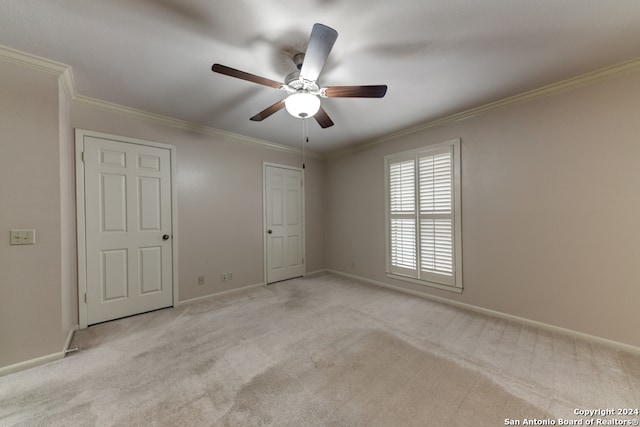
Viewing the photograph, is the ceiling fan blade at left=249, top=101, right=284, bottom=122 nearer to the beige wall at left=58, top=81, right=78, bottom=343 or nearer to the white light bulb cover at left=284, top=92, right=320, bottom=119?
the white light bulb cover at left=284, top=92, right=320, bottom=119

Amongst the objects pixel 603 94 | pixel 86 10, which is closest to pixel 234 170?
pixel 86 10

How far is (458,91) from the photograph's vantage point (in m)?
2.55

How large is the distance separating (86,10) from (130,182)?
1.86 m

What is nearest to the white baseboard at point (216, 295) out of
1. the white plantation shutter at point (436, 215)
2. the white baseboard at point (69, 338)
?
the white baseboard at point (69, 338)

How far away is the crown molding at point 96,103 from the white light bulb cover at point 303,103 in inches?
76.8

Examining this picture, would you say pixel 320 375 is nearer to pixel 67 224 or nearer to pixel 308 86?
pixel 308 86

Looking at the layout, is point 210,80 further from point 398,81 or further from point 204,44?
point 398,81

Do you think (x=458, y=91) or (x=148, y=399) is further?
(x=458, y=91)

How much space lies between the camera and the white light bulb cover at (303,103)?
1.89 metres

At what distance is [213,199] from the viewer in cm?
365

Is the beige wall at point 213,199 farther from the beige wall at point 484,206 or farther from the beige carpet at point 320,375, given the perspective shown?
the beige carpet at point 320,375

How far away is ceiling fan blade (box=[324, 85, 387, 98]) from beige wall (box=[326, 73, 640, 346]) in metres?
1.83

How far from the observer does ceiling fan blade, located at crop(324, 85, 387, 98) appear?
1.87m

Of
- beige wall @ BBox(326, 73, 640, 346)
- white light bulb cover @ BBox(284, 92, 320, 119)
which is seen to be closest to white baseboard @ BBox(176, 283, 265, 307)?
beige wall @ BBox(326, 73, 640, 346)
